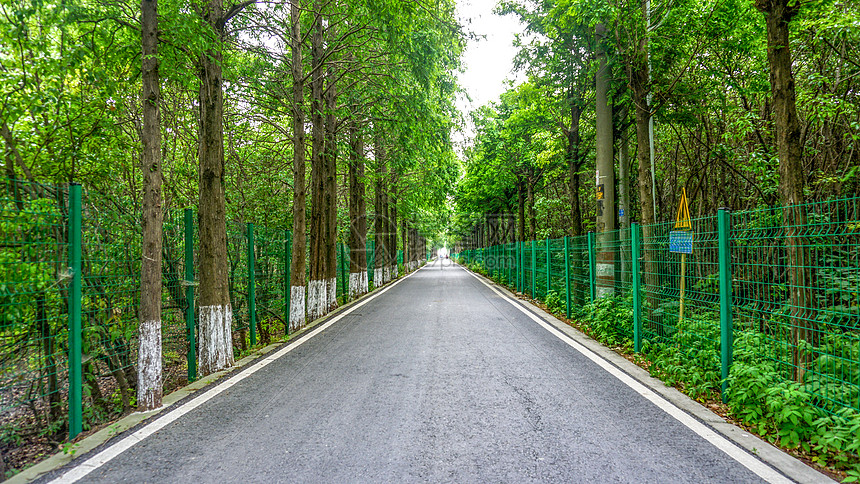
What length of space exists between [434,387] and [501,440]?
1501 millimetres

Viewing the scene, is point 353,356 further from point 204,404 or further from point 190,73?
point 190,73

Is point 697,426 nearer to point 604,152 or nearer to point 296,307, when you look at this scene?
point 604,152

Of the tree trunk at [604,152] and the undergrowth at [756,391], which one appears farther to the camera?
the tree trunk at [604,152]

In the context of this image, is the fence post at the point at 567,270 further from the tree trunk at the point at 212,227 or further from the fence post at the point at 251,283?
the tree trunk at the point at 212,227

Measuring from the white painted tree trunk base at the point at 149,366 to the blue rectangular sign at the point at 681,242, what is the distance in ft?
19.8

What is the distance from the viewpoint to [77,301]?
3627 millimetres

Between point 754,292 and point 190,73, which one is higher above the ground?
point 190,73

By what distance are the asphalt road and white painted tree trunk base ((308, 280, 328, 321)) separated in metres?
4.60

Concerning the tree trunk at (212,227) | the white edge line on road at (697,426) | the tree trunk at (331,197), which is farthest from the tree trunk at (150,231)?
the tree trunk at (331,197)

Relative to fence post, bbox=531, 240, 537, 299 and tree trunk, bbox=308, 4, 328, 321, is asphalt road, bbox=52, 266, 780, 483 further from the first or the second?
fence post, bbox=531, 240, 537, 299

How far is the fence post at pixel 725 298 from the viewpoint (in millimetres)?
4141

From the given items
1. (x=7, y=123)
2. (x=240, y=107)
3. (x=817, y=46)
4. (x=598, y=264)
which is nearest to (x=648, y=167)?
(x=598, y=264)

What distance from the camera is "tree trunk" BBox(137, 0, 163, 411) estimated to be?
4383 millimetres

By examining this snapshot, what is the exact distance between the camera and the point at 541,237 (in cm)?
3064
